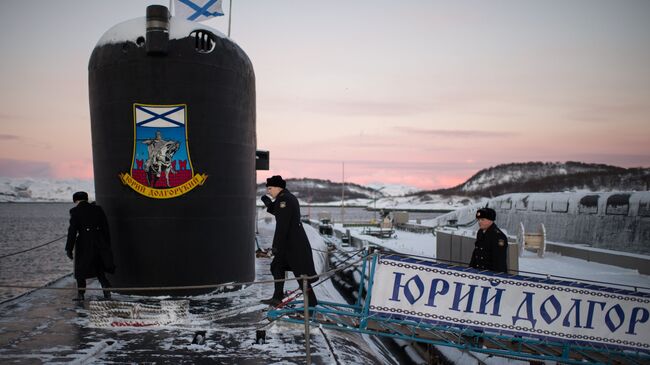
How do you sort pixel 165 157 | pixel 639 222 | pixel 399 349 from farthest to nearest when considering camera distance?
1. pixel 639 222
2. pixel 399 349
3. pixel 165 157

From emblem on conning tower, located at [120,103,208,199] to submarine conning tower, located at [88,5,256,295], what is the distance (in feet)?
0.06

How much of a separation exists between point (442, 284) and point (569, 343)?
183cm

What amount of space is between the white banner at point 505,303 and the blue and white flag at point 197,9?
8628 mm

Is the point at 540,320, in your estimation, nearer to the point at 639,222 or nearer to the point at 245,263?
the point at 245,263

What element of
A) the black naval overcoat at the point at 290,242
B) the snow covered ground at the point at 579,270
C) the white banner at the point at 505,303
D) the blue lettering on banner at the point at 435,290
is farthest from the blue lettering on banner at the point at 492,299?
the snow covered ground at the point at 579,270

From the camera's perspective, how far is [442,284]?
5.38 meters

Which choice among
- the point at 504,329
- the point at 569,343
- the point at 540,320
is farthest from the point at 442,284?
the point at 569,343

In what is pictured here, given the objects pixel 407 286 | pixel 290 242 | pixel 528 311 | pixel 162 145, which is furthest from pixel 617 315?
pixel 162 145

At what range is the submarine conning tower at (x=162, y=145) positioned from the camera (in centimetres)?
815

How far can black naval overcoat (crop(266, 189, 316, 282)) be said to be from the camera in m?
6.54

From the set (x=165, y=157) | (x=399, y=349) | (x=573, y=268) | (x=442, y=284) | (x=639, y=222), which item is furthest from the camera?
(x=639, y=222)

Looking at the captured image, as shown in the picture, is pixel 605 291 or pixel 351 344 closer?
pixel 605 291

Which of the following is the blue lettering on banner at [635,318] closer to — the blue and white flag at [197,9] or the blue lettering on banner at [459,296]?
the blue lettering on banner at [459,296]

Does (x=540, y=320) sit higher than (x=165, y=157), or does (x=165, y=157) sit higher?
(x=165, y=157)
